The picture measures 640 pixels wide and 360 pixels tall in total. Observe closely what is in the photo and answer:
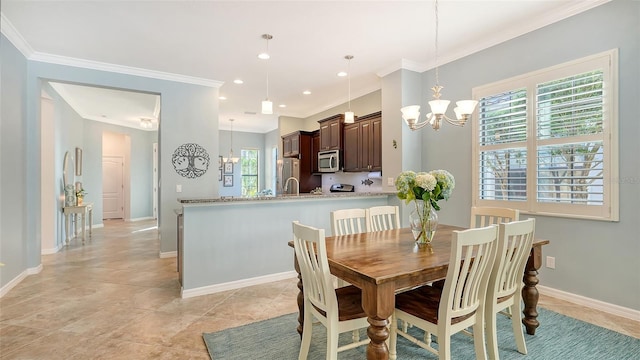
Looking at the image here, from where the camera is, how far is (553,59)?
10.3 feet

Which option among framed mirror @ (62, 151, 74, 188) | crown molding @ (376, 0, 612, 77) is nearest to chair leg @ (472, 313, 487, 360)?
crown molding @ (376, 0, 612, 77)

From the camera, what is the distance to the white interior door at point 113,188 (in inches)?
364

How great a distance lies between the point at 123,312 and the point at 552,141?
454cm

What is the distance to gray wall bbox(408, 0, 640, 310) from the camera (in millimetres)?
2648

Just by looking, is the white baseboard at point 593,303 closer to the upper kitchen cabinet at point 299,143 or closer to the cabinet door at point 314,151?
the cabinet door at point 314,151

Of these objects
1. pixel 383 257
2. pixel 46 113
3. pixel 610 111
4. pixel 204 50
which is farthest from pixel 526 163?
pixel 46 113

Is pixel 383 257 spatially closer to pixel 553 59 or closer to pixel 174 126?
pixel 553 59

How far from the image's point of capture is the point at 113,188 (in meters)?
9.36

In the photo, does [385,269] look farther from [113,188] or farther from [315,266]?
[113,188]

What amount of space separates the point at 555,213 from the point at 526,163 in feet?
1.92

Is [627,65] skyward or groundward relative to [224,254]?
skyward

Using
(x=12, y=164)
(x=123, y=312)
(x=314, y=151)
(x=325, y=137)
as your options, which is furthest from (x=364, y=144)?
(x=12, y=164)

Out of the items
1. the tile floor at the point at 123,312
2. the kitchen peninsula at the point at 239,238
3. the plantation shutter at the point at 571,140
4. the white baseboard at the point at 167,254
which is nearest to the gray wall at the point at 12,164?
the tile floor at the point at 123,312

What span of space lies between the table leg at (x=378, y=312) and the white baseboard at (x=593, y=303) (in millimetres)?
2574
